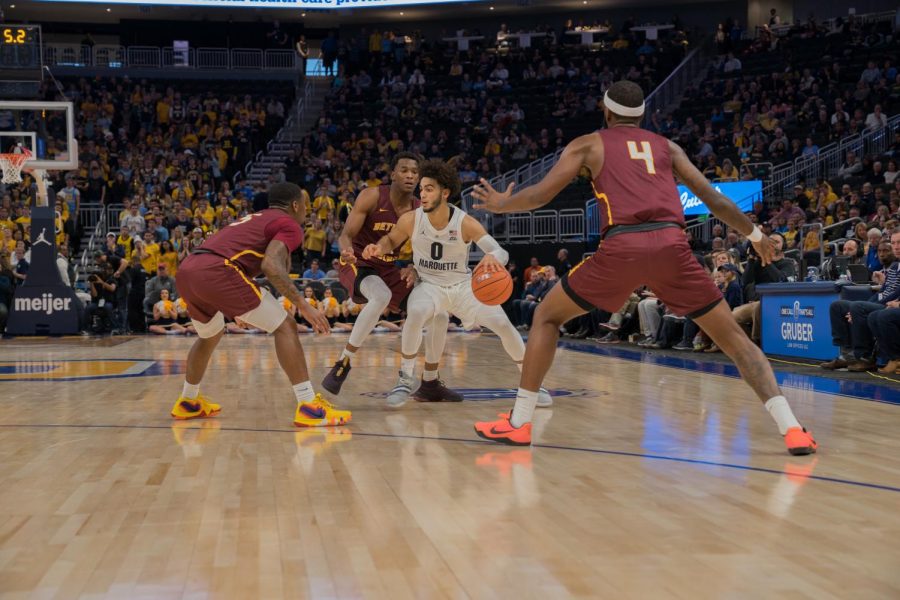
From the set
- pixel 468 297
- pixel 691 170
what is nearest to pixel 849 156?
pixel 468 297

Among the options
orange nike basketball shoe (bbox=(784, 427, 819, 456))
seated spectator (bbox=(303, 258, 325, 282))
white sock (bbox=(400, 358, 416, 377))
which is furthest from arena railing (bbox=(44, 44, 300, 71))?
orange nike basketball shoe (bbox=(784, 427, 819, 456))

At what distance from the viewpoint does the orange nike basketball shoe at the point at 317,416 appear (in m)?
6.25

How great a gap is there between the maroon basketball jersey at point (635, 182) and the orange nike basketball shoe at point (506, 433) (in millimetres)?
1143

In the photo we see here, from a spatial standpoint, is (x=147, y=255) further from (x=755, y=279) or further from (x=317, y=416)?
(x=317, y=416)

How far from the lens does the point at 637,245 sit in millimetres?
5020

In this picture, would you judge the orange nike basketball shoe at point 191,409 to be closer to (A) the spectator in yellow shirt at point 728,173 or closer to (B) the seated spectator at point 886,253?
(B) the seated spectator at point 886,253

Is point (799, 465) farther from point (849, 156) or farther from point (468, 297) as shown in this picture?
point (849, 156)

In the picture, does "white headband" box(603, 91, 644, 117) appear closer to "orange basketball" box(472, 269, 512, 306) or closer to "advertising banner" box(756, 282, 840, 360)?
"orange basketball" box(472, 269, 512, 306)

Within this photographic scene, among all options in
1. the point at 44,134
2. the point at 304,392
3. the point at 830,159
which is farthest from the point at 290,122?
the point at 304,392

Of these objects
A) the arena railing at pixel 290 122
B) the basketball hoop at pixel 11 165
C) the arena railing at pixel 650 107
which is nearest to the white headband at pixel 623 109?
the basketball hoop at pixel 11 165

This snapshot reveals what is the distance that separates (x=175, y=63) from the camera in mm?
32250

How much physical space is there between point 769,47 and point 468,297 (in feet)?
75.7

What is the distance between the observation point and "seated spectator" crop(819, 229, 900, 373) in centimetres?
923

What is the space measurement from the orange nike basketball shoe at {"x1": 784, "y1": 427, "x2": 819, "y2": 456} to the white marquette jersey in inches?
117
